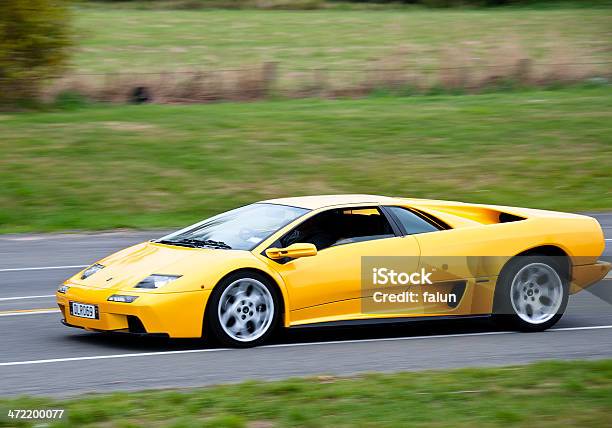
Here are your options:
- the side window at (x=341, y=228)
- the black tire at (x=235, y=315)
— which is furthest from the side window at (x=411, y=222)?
the black tire at (x=235, y=315)

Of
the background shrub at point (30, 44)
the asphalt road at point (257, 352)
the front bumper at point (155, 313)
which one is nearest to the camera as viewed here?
the asphalt road at point (257, 352)

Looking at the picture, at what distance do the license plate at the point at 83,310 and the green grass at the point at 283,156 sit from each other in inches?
351

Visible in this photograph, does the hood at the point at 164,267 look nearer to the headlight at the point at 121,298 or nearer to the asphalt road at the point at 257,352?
the headlight at the point at 121,298

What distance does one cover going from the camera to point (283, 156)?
886 inches

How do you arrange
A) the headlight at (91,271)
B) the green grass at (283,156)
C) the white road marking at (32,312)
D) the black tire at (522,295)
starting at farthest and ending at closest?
the green grass at (283,156)
the white road marking at (32,312)
the black tire at (522,295)
the headlight at (91,271)

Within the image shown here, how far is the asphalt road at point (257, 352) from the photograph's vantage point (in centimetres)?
756

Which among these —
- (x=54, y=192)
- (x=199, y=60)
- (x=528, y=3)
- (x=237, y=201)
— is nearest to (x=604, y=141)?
(x=237, y=201)

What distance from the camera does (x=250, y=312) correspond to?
869 centimetres

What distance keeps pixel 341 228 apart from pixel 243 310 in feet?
4.12

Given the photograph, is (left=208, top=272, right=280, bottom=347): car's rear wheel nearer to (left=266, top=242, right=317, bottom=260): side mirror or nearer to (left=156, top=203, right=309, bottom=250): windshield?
(left=266, top=242, right=317, bottom=260): side mirror

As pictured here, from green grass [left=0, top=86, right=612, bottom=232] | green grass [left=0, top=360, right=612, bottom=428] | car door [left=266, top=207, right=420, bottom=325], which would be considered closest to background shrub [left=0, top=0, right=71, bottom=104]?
green grass [left=0, top=86, right=612, bottom=232]

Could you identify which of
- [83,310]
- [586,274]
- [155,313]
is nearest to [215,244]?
[155,313]

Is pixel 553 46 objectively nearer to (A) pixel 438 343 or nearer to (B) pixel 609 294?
(B) pixel 609 294

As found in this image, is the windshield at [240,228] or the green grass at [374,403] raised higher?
the windshield at [240,228]
